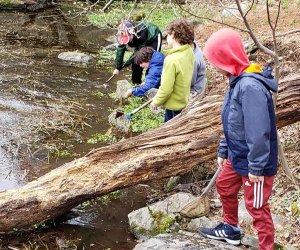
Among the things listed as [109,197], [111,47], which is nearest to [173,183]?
[109,197]

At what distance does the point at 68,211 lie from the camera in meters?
4.79

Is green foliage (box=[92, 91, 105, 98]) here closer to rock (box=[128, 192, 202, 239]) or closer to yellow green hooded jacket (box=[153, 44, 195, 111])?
yellow green hooded jacket (box=[153, 44, 195, 111])

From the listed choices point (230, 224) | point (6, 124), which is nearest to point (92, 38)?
point (6, 124)

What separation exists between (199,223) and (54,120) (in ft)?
12.8

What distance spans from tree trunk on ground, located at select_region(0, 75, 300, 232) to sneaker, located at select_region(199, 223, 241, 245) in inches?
42.5

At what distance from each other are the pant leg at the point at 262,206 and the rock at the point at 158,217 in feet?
3.79

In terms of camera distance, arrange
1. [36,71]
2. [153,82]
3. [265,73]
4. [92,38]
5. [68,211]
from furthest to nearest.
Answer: [92,38], [36,71], [153,82], [68,211], [265,73]

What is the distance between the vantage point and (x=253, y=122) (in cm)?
304

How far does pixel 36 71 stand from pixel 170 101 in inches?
204

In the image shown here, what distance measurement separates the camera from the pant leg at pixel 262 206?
10.8 ft

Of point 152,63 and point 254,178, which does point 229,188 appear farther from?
point 152,63

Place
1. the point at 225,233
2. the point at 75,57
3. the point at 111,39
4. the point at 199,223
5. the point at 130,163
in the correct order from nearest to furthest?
the point at 225,233 → the point at 199,223 → the point at 130,163 → the point at 75,57 → the point at 111,39

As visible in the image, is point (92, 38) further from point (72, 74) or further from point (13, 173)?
point (13, 173)

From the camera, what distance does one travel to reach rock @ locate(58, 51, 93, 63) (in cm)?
1115
